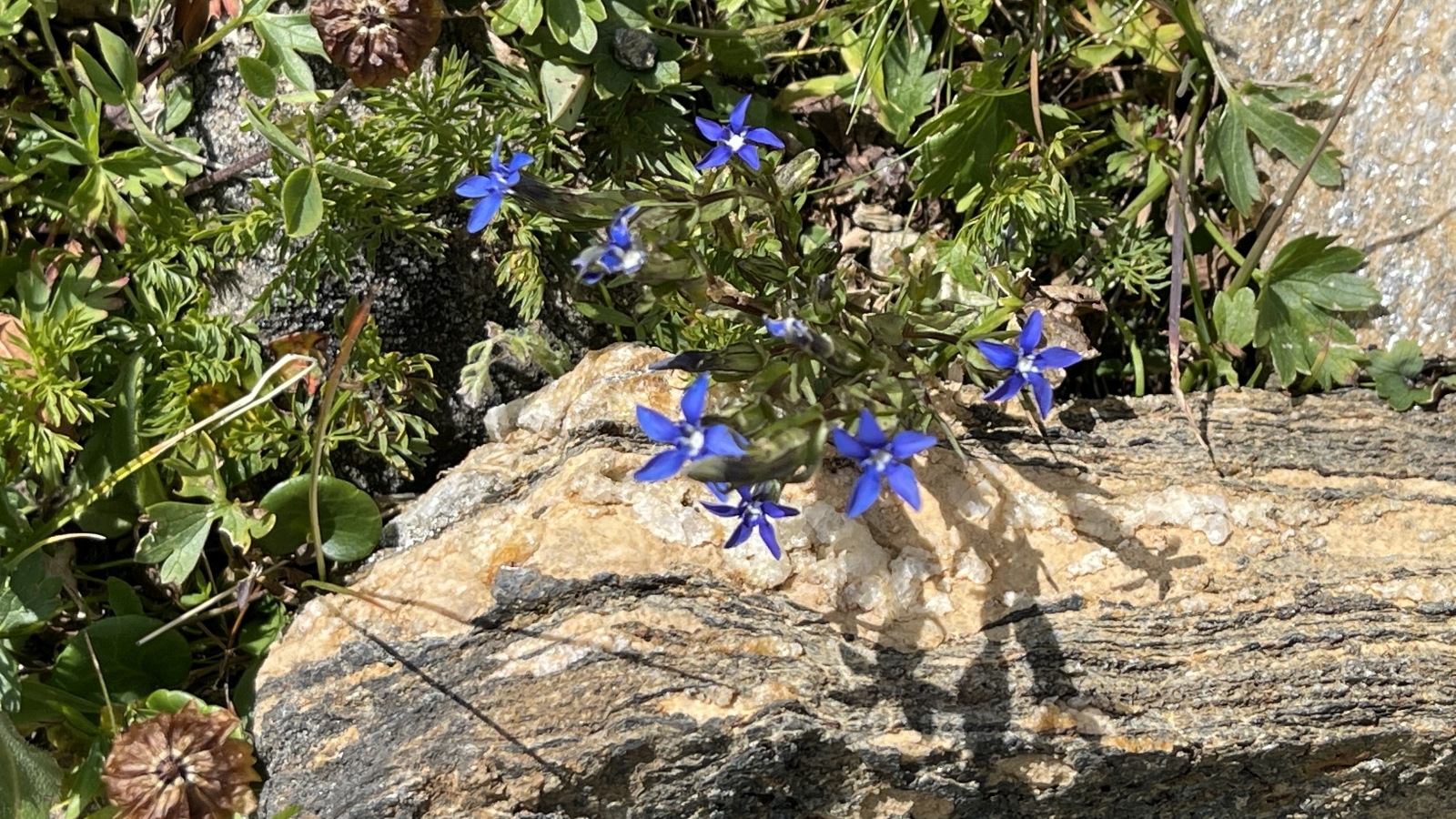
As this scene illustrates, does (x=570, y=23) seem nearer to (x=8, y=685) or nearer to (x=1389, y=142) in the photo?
(x=8, y=685)

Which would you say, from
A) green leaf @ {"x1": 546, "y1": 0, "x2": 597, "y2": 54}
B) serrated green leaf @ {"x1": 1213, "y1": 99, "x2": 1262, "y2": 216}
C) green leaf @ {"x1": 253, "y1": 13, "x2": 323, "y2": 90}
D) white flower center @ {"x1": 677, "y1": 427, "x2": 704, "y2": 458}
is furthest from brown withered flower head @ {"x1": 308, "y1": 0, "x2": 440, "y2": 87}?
serrated green leaf @ {"x1": 1213, "y1": 99, "x2": 1262, "y2": 216}

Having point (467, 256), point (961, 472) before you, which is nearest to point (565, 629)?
point (961, 472)

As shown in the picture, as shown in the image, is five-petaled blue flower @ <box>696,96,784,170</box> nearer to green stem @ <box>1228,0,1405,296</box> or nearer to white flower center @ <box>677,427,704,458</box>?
white flower center @ <box>677,427,704,458</box>

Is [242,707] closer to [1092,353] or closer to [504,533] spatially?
[504,533]

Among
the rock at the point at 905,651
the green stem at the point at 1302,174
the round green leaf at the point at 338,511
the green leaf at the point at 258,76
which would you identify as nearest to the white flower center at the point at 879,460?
the rock at the point at 905,651

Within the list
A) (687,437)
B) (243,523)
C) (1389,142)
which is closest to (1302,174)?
(1389,142)

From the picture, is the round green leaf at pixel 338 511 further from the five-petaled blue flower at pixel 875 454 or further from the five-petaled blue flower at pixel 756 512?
the five-petaled blue flower at pixel 875 454
